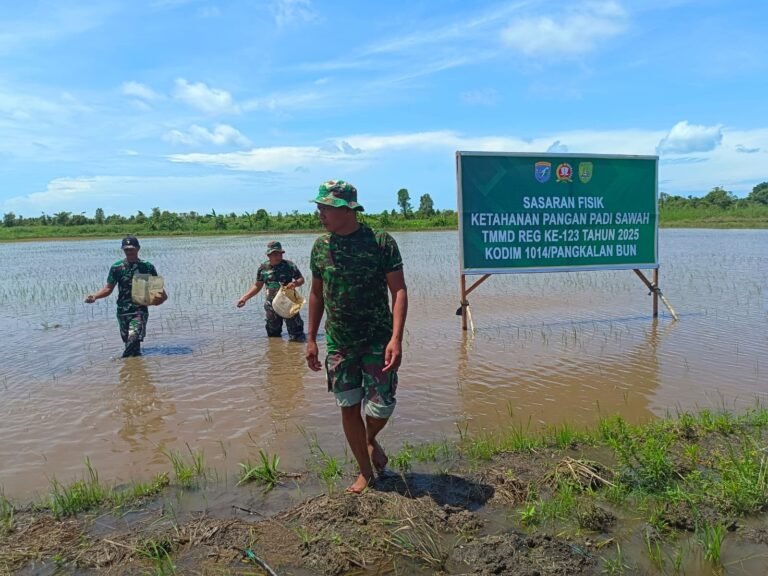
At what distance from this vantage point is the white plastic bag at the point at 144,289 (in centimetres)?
756

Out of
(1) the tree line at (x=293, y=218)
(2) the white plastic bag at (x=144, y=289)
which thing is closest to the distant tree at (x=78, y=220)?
(1) the tree line at (x=293, y=218)

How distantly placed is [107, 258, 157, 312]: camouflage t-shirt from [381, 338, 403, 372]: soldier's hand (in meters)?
5.18

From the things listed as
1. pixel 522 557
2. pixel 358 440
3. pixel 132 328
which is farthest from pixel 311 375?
pixel 522 557

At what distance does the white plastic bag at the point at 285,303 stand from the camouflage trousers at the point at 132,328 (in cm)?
174

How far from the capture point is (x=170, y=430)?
16.5 feet

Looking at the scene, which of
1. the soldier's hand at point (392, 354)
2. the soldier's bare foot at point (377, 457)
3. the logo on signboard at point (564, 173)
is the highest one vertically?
the logo on signboard at point (564, 173)

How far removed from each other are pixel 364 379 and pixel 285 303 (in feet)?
16.1

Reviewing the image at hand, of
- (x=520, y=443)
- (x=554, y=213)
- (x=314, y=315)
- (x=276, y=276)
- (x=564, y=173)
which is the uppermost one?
(x=564, y=173)

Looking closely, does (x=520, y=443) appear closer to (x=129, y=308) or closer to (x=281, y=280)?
(x=281, y=280)

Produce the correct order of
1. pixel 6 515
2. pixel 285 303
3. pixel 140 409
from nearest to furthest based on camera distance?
pixel 6 515 < pixel 140 409 < pixel 285 303

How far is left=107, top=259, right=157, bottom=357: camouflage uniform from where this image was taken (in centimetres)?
765

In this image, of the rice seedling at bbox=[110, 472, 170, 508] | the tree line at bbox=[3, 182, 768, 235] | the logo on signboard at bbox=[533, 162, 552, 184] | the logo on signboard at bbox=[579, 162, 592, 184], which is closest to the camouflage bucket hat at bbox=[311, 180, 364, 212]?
the rice seedling at bbox=[110, 472, 170, 508]

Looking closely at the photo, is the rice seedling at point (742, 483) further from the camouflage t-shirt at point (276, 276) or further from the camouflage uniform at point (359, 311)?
the camouflage t-shirt at point (276, 276)

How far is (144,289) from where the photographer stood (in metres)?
7.57
